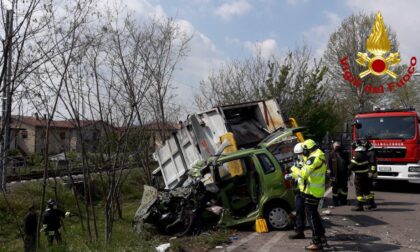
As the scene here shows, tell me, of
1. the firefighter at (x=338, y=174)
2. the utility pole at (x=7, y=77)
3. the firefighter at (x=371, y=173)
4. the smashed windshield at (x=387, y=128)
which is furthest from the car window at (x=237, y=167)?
the smashed windshield at (x=387, y=128)

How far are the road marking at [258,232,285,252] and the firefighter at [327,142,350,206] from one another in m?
3.56

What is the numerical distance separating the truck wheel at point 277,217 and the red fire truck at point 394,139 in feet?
21.2

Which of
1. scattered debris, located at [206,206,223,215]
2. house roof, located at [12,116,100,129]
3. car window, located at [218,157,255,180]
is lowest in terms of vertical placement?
scattered debris, located at [206,206,223,215]

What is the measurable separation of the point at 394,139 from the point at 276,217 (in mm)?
6778

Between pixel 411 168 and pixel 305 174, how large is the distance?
749 centimetres

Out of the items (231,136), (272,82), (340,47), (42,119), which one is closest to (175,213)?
(231,136)

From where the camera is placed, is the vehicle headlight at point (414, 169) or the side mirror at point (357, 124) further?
the side mirror at point (357, 124)

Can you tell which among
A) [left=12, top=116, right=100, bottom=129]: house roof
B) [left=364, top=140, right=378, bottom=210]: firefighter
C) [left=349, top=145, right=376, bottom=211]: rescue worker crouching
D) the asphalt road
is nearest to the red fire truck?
[left=364, top=140, right=378, bottom=210]: firefighter

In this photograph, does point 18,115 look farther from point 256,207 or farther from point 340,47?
point 340,47

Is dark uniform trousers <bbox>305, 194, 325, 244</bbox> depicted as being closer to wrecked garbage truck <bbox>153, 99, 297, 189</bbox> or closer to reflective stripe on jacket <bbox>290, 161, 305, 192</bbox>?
reflective stripe on jacket <bbox>290, 161, 305, 192</bbox>

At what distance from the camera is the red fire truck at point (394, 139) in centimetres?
1298

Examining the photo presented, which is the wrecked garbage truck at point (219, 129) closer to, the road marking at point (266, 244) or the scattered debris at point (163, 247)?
the road marking at point (266, 244)

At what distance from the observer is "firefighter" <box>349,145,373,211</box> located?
10.2 meters

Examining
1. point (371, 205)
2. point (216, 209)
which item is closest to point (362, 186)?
point (371, 205)
